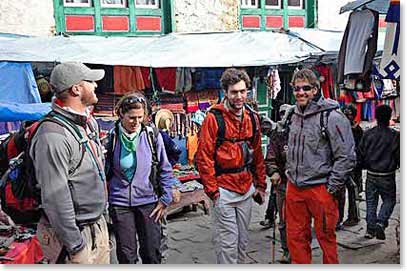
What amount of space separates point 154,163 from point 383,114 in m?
2.63

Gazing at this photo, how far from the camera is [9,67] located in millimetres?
6980

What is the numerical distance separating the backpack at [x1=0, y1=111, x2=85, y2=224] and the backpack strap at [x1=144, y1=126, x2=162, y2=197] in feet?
2.93

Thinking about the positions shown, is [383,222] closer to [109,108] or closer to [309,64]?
[309,64]

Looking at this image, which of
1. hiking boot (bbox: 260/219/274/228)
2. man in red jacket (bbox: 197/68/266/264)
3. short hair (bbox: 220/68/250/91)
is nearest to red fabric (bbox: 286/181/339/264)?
man in red jacket (bbox: 197/68/266/264)

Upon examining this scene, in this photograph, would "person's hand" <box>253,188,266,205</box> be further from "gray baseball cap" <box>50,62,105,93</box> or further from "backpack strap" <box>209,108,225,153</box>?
"gray baseball cap" <box>50,62,105,93</box>

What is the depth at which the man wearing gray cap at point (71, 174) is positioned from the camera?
8.74 feet

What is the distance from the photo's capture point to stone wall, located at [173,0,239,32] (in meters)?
10.5

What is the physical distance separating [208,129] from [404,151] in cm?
150

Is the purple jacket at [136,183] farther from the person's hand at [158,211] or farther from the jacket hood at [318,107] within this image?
the jacket hood at [318,107]

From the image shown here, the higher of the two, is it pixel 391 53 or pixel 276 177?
pixel 391 53

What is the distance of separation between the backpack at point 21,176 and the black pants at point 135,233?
0.62 meters

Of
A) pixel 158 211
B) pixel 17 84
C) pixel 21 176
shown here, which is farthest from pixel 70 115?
pixel 17 84

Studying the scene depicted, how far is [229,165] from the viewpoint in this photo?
12.6 ft

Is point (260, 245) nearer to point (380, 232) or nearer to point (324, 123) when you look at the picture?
point (380, 232)
